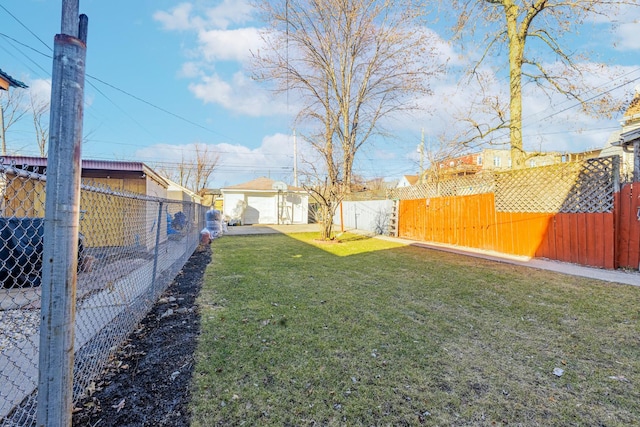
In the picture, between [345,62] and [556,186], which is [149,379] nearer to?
[556,186]

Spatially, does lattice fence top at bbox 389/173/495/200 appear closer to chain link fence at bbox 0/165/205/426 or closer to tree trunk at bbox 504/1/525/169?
tree trunk at bbox 504/1/525/169

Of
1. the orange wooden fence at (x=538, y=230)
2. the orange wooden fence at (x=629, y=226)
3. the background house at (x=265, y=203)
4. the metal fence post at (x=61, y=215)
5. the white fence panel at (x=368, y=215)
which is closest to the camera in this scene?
the metal fence post at (x=61, y=215)

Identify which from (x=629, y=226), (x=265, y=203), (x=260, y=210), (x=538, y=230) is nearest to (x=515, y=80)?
(x=538, y=230)

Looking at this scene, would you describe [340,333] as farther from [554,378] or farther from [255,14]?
[255,14]

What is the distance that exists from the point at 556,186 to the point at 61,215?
871cm

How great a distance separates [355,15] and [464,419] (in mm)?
15207

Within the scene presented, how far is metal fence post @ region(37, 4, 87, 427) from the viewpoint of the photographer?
1.15m

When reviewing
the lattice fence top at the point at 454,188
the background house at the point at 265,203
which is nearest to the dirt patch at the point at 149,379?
the lattice fence top at the point at 454,188

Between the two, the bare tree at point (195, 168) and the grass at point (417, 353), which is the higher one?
the bare tree at point (195, 168)

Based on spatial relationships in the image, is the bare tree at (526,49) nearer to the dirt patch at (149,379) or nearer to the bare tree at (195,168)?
the dirt patch at (149,379)

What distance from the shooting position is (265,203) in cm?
2467

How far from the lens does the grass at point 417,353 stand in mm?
1865

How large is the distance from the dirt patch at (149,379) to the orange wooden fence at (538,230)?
294 inches

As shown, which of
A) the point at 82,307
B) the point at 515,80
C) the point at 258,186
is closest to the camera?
the point at 82,307
